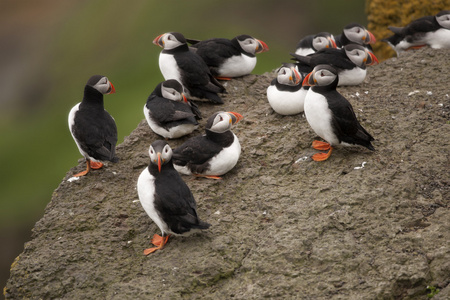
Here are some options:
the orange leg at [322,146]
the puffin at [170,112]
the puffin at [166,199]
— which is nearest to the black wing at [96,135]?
the puffin at [170,112]

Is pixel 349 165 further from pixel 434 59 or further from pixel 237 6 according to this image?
pixel 237 6

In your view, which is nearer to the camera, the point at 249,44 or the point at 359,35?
the point at 249,44

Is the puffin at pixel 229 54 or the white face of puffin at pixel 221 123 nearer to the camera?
the white face of puffin at pixel 221 123

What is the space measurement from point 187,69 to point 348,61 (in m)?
1.65

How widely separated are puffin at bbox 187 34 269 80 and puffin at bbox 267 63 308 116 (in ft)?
3.03

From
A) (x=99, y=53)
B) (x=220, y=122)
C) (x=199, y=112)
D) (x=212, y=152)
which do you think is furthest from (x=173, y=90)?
(x=99, y=53)

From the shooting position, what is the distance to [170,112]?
5684mm

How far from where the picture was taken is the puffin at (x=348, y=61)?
6105mm

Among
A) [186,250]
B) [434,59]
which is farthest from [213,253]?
[434,59]

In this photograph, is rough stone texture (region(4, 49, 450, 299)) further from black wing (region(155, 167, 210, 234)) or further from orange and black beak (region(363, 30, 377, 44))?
orange and black beak (region(363, 30, 377, 44))

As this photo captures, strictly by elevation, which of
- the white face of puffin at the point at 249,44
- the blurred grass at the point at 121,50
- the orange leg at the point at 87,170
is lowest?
the blurred grass at the point at 121,50

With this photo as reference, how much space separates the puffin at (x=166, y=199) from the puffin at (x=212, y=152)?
0.55 meters

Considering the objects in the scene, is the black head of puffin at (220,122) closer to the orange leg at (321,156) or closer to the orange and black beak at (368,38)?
the orange leg at (321,156)

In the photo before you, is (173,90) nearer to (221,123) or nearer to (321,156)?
(221,123)
